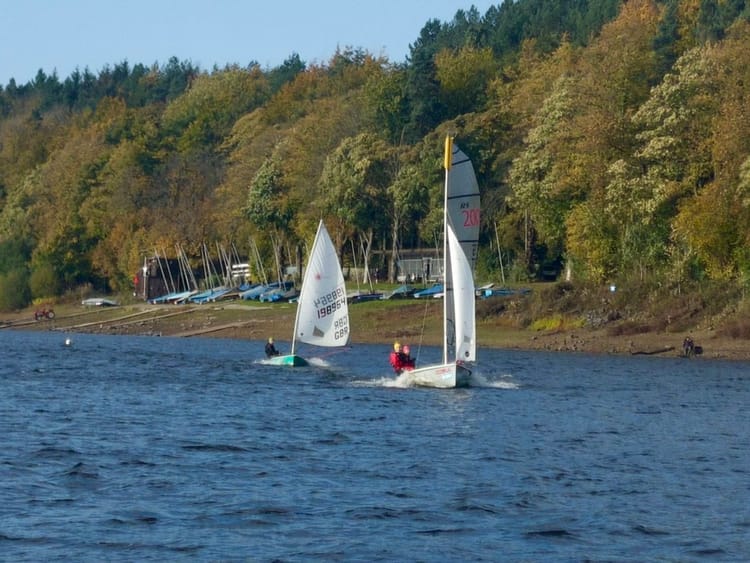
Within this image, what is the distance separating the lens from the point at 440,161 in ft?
343

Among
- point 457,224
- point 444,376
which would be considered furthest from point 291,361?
point 457,224

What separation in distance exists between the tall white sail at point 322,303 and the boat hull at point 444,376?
1056 cm

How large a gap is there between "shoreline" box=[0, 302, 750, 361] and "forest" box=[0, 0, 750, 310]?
6.51 m

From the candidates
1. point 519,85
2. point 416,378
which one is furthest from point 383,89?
point 416,378

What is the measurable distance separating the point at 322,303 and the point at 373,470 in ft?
97.2

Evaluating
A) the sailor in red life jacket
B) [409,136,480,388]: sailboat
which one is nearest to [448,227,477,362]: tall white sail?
[409,136,480,388]: sailboat

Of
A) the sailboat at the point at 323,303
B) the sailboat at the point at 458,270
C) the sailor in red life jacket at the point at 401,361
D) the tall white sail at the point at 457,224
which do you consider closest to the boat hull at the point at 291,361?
A: the sailboat at the point at 323,303

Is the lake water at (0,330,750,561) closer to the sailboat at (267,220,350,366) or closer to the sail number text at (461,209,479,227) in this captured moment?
the sailboat at (267,220,350,366)

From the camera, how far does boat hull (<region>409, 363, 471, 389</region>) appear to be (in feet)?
156

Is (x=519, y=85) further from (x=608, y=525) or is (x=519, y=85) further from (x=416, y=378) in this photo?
(x=608, y=525)

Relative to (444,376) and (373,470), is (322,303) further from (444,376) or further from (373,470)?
(373,470)

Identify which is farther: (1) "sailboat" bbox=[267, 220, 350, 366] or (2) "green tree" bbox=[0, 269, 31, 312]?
(2) "green tree" bbox=[0, 269, 31, 312]

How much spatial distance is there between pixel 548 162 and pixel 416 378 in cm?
4581

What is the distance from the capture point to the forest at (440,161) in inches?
3228
